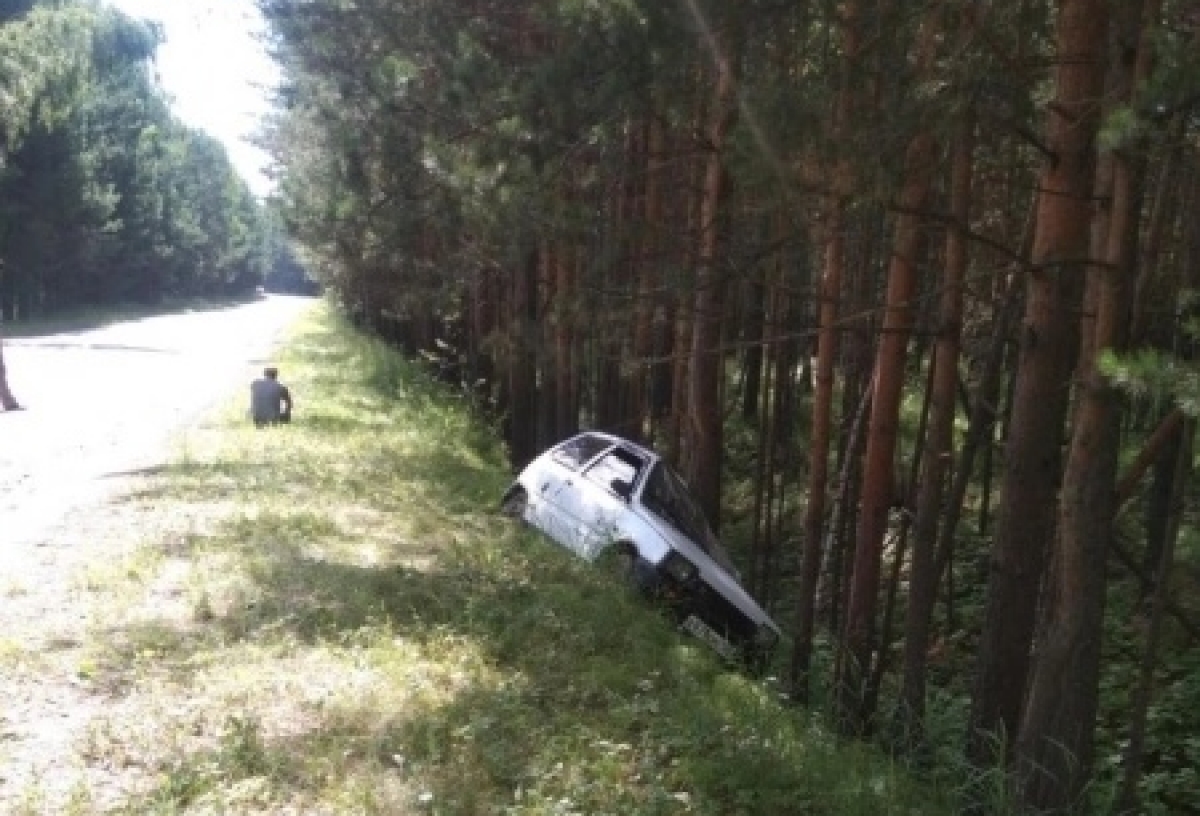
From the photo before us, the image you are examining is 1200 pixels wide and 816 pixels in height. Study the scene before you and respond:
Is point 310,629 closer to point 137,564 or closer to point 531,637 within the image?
point 531,637

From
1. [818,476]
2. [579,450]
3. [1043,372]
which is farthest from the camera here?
[579,450]

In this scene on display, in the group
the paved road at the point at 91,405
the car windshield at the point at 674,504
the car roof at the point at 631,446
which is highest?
the car roof at the point at 631,446

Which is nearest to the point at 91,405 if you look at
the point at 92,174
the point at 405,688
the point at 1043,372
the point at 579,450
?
the point at 579,450

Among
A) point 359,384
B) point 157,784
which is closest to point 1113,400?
point 157,784

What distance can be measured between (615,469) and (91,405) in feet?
40.2

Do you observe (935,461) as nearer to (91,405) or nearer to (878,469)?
(878,469)

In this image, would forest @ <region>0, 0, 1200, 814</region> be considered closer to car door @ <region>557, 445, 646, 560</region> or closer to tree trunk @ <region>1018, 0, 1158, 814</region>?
tree trunk @ <region>1018, 0, 1158, 814</region>

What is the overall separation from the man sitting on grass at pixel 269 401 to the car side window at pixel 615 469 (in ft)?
26.1

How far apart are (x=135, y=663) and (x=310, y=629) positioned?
1.12 meters

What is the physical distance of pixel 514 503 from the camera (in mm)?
12328

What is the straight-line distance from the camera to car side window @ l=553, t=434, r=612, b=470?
453 inches

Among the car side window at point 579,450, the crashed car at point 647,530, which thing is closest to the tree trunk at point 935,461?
the crashed car at point 647,530

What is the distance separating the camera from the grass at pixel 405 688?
16.2 feet

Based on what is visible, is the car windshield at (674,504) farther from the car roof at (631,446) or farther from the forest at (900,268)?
the forest at (900,268)
